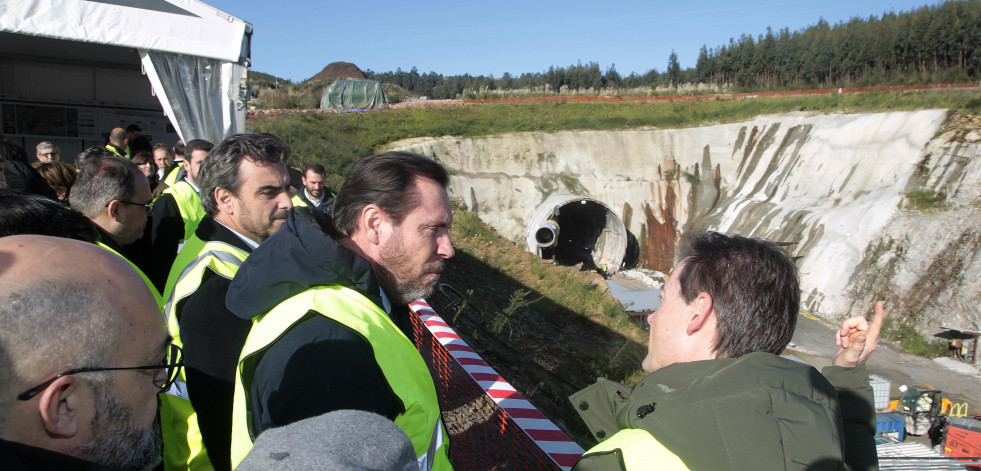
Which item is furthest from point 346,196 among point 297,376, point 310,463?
point 310,463

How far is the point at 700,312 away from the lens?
1.89 metres

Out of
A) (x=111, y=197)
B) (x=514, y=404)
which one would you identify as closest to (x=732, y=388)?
(x=514, y=404)

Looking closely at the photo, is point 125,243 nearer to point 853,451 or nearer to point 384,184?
point 384,184

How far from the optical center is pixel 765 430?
1438 millimetres

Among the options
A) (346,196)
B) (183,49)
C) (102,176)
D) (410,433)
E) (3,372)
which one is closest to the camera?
(3,372)

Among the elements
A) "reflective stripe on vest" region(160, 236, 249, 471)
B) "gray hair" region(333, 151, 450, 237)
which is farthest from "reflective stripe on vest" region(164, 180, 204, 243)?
"gray hair" region(333, 151, 450, 237)

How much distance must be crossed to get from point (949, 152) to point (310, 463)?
21911mm

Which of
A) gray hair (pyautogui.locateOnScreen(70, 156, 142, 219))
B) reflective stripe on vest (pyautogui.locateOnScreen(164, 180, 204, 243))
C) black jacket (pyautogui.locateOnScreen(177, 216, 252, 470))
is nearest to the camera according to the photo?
black jacket (pyautogui.locateOnScreen(177, 216, 252, 470))

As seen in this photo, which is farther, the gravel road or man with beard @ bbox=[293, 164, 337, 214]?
the gravel road

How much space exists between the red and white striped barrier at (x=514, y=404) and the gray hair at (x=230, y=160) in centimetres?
237

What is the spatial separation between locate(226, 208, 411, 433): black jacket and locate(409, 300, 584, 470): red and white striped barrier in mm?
1961

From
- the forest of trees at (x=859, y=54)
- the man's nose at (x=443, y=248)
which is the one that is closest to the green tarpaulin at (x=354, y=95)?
the forest of trees at (x=859, y=54)

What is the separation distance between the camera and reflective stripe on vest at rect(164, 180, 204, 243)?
14.4 feet

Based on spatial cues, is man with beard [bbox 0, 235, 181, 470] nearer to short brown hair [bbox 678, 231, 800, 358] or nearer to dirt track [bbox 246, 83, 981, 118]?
short brown hair [bbox 678, 231, 800, 358]
